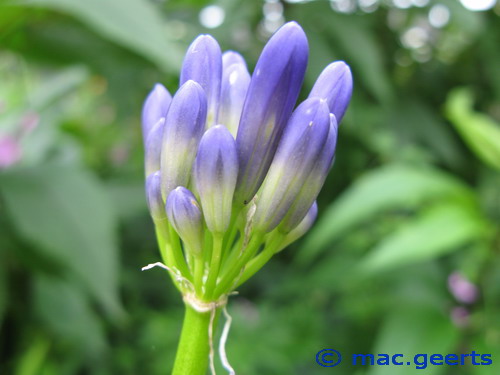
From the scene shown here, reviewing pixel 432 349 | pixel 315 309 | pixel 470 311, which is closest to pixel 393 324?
pixel 432 349

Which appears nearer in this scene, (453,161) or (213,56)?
(213,56)

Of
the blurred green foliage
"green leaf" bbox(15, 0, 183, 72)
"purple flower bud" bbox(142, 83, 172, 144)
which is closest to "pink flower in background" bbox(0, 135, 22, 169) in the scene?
the blurred green foliage

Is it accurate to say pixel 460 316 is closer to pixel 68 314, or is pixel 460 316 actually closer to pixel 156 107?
pixel 68 314

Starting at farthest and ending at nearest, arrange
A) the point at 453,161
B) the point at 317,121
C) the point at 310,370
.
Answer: the point at 453,161
the point at 310,370
the point at 317,121

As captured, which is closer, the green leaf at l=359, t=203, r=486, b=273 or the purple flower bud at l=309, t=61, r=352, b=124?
the purple flower bud at l=309, t=61, r=352, b=124

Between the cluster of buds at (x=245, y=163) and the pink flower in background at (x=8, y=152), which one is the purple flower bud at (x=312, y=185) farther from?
the pink flower in background at (x=8, y=152)

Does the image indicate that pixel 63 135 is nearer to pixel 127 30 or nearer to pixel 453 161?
pixel 127 30

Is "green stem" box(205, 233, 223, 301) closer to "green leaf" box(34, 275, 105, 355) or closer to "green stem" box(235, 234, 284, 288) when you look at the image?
"green stem" box(235, 234, 284, 288)
